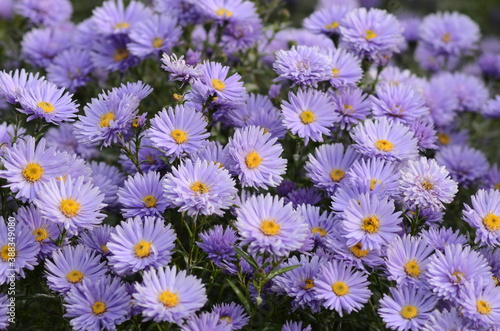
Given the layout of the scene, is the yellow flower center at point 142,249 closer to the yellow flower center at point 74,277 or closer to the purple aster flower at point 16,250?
the yellow flower center at point 74,277

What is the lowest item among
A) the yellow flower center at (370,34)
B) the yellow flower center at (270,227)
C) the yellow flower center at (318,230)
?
the yellow flower center at (318,230)

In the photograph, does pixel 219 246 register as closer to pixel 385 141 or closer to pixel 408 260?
pixel 408 260

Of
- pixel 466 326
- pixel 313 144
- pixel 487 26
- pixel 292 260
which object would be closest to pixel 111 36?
pixel 313 144

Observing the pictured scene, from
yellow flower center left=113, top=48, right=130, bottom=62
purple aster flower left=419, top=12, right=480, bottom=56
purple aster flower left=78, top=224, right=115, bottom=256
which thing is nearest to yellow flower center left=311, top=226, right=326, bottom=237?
purple aster flower left=78, top=224, right=115, bottom=256

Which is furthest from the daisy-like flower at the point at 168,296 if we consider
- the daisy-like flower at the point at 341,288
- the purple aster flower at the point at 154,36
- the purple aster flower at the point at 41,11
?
the purple aster flower at the point at 41,11

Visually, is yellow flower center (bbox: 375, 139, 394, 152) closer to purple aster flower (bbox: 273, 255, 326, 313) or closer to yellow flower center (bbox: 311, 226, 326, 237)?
yellow flower center (bbox: 311, 226, 326, 237)
